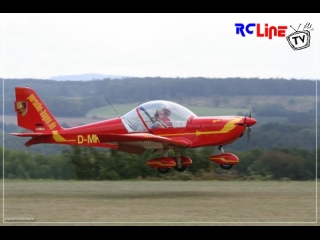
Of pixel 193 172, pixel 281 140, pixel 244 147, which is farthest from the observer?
pixel 281 140

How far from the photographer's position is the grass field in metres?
10.9

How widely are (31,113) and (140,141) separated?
12.5 ft

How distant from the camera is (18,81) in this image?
40.5 m

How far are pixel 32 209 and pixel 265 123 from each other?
2291 centimetres

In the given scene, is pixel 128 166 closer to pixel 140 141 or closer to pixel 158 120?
pixel 158 120

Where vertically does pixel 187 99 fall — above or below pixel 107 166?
above

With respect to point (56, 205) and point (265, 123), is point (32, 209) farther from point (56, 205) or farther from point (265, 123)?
point (265, 123)

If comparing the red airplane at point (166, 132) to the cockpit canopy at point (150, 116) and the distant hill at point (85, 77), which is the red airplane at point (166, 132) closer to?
the cockpit canopy at point (150, 116)

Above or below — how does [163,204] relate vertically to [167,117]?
below

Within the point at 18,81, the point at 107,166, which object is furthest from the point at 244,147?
the point at 18,81

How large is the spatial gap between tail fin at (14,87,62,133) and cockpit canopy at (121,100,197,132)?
93.0 inches

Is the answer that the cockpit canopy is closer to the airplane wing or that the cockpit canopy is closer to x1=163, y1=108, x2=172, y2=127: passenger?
x1=163, y1=108, x2=172, y2=127: passenger

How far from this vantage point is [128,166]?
23.9m

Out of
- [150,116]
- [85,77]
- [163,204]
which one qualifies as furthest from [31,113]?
[85,77]
